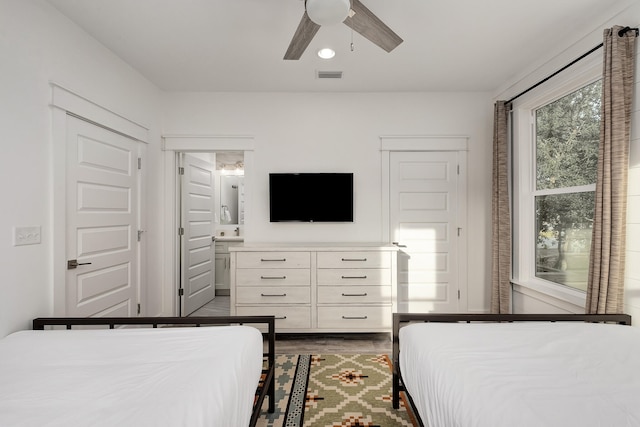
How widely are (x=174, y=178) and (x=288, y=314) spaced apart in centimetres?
202

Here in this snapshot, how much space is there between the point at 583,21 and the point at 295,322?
3.40 metres

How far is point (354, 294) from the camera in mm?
3109

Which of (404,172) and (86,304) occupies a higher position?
(404,172)

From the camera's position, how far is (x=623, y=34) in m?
1.98

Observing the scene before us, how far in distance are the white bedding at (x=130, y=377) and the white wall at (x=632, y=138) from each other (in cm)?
232

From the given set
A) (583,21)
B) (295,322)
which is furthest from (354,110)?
(295,322)

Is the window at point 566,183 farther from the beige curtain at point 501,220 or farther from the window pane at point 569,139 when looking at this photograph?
the beige curtain at point 501,220

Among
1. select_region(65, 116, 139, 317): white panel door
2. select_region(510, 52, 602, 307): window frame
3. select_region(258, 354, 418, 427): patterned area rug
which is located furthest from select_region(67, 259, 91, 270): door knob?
select_region(510, 52, 602, 307): window frame

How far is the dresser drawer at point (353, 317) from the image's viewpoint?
3102 millimetres

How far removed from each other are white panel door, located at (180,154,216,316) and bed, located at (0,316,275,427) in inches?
87.4

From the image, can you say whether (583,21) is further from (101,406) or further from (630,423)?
(101,406)

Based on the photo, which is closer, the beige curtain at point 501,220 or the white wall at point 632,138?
the white wall at point 632,138

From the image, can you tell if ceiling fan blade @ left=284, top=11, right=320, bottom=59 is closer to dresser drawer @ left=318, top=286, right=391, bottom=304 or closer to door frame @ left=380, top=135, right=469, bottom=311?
door frame @ left=380, top=135, right=469, bottom=311

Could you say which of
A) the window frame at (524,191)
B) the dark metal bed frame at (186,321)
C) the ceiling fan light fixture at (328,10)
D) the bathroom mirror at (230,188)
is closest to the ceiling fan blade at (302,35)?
the ceiling fan light fixture at (328,10)
